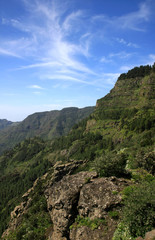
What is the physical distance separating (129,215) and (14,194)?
219510 mm

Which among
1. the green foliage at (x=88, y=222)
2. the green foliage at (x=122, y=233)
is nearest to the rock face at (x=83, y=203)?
the green foliage at (x=88, y=222)

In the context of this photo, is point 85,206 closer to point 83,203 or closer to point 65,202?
point 83,203

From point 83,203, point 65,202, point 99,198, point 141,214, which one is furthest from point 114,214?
point 65,202

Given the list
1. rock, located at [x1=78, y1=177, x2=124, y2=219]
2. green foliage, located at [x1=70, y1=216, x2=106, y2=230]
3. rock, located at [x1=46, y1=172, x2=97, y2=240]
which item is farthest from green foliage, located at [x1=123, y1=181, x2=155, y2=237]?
rock, located at [x1=46, y1=172, x2=97, y2=240]

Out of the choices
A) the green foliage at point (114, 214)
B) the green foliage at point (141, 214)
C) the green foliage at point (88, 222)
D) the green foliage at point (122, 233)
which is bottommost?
the green foliage at point (88, 222)

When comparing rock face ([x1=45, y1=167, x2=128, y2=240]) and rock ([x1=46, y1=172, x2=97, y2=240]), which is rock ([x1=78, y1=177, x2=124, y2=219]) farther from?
rock ([x1=46, y1=172, x2=97, y2=240])

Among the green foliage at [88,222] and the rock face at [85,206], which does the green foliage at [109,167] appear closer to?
the rock face at [85,206]

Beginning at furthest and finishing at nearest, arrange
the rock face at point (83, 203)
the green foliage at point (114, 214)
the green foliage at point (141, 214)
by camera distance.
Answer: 1. the rock face at point (83, 203)
2. the green foliage at point (114, 214)
3. the green foliage at point (141, 214)

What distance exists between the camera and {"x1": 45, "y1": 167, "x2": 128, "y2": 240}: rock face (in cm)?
1827

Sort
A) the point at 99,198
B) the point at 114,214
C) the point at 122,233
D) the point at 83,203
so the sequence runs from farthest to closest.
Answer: the point at 83,203 < the point at 99,198 < the point at 114,214 < the point at 122,233

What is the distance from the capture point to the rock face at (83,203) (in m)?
18.3

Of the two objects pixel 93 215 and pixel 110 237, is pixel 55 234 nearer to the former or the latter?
pixel 93 215

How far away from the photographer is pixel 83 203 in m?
20.2

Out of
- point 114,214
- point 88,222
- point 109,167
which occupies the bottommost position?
point 88,222
